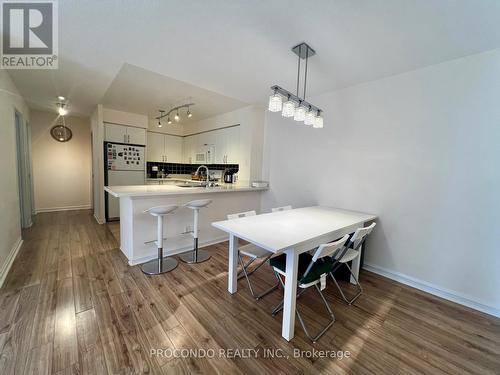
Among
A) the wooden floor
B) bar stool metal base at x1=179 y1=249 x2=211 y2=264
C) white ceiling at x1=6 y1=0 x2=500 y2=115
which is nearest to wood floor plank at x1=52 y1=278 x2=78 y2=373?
the wooden floor

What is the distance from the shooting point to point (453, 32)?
1661mm

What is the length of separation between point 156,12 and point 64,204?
5.81 m

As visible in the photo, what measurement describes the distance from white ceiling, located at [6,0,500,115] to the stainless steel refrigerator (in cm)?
194

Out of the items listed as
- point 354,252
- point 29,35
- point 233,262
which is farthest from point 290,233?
point 29,35

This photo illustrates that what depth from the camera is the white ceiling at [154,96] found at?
8.87 feet

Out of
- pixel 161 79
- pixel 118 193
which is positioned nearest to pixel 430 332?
pixel 118 193

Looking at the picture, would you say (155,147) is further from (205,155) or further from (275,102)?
(275,102)

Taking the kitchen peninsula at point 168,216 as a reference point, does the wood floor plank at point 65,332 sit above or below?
below

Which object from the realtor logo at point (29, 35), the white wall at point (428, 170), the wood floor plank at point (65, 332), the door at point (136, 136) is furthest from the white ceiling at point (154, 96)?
Answer: the wood floor plank at point (65, 332)

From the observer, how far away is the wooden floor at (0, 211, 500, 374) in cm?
132

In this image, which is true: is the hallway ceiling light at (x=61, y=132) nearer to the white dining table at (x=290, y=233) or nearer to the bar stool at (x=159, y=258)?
the bar stool at (x=159, y=258)

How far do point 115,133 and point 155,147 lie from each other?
3.63 ft

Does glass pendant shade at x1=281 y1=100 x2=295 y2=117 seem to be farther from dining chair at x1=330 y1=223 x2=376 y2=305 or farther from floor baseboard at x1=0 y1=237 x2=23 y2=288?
floor baseboard at x1=0 y1=237 x2=23 y2=288

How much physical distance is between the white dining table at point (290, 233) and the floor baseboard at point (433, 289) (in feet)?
1.60
